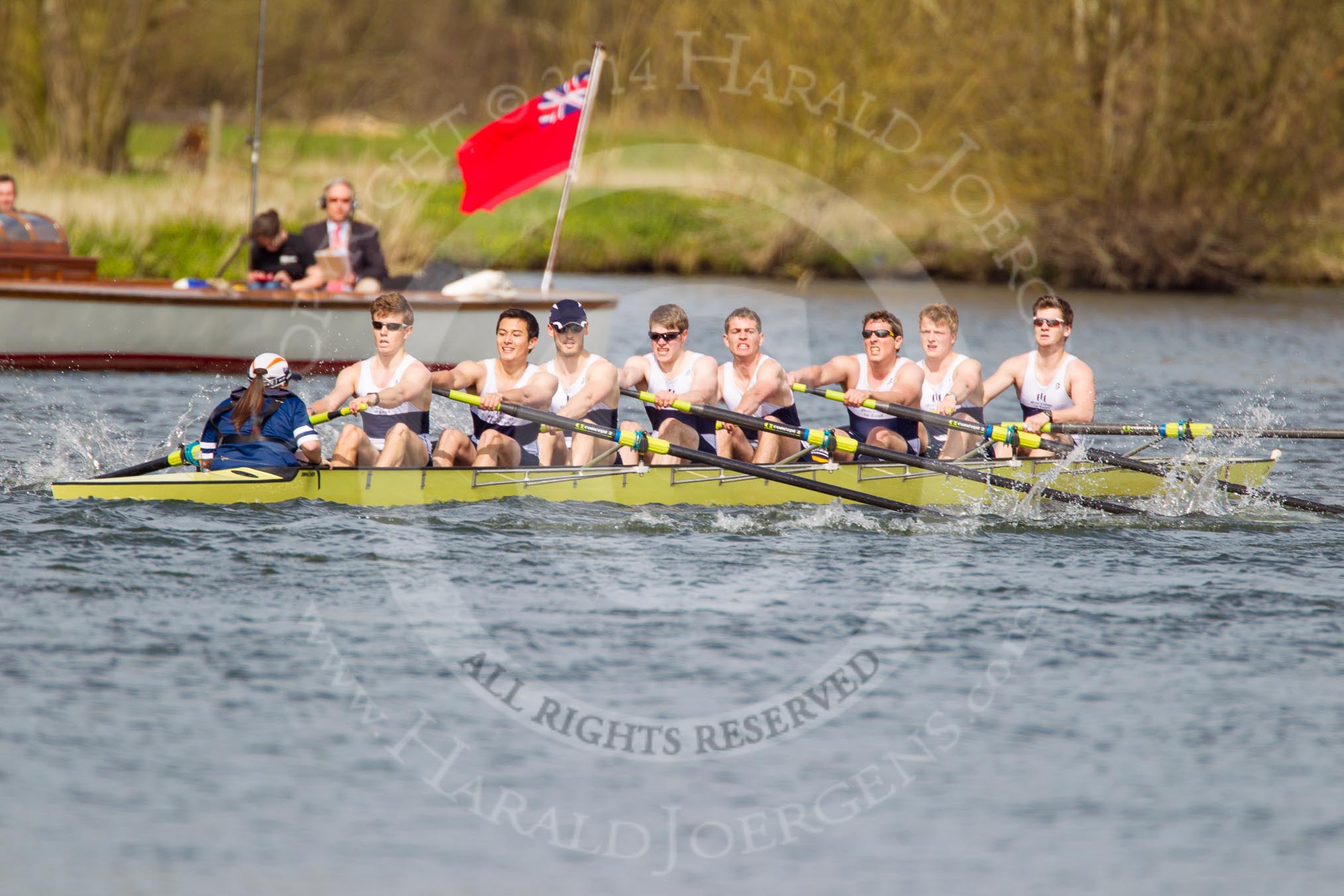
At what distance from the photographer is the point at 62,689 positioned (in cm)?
612

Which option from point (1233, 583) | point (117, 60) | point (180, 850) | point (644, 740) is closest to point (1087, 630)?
point (1233, 583)

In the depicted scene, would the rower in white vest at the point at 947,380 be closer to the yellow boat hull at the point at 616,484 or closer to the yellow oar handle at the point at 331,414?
the yellow boat hull at the point at 616,484

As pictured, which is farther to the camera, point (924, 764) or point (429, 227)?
point (429, 227)

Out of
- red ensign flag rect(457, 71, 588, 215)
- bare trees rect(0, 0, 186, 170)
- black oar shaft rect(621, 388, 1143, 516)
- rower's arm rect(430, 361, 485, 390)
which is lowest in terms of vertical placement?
black oar shaft rect(621, 388, 1143, 516)

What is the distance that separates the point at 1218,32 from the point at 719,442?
56.5 ft

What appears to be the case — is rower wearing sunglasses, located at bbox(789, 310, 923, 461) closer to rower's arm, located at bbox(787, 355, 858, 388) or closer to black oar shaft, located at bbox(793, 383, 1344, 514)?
rower's arm, located at bbox(787, 355, 858, 388)

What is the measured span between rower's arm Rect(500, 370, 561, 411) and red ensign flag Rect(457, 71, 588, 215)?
4.81 metres

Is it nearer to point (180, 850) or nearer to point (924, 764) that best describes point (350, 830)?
point (180, 850)

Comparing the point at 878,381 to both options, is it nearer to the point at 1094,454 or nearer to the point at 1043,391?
the point at 1043,391

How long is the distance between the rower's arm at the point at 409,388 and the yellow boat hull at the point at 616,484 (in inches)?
19.3

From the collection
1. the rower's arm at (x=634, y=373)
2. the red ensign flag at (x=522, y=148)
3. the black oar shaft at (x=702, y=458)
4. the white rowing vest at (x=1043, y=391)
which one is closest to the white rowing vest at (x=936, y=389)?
the white rowing vest at (x=1043, y=391)

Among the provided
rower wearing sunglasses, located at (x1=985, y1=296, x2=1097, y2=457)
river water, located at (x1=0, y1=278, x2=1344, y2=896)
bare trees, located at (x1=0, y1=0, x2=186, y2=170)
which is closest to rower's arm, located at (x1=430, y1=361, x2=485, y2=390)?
river water, located at (x1=0, y1=278, x2=1344, y2=896)

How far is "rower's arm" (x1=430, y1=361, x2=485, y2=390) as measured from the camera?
9336 millimetres

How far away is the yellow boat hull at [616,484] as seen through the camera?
849cm
